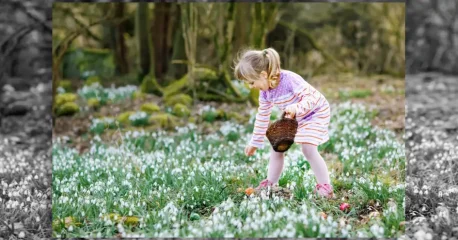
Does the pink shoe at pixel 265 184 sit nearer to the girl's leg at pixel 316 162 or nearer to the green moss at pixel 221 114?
the girl's leg at pixel 316 162

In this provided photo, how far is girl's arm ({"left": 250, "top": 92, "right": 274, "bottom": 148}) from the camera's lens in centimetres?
496

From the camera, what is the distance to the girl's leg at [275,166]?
16.5ft

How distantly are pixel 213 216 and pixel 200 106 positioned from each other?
13.7 ft

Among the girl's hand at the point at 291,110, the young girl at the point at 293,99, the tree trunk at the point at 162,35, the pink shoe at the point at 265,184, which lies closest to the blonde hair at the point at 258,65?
the young girl at the point at 293,99

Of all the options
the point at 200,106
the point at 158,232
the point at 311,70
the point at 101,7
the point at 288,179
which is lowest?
the point at 158,232

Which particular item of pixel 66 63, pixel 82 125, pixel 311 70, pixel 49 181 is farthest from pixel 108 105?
pixel 311 70

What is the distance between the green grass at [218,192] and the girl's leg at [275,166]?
0.47 feet

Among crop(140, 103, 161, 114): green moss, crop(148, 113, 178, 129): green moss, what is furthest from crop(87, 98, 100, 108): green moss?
crop(148, 113, 178, 129): green moss

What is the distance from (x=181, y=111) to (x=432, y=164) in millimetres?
3533

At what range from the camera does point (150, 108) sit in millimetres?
9000

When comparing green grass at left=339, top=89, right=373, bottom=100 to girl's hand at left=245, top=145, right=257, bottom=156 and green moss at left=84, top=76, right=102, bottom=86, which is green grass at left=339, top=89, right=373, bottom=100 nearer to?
green moss at left=84, top=76, right=102, bottom=86

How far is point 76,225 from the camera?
15.9 ft

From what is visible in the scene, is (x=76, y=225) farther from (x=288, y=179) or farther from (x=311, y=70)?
(x=311, y=70)

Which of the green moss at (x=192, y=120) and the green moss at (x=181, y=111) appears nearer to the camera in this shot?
the green moss at (x=192, y=120)
